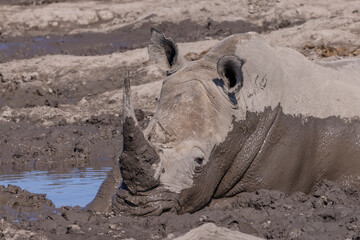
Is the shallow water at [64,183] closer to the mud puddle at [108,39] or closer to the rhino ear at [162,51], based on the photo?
the rhino ear at [162,51]

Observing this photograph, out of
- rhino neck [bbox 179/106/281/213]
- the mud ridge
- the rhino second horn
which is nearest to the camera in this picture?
the rhino second horn

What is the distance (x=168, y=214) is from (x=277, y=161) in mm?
1426

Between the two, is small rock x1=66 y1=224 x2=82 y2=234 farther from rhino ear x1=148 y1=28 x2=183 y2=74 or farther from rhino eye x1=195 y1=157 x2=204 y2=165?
rhino ear x1=148 y1=28 x2=183 y2=74

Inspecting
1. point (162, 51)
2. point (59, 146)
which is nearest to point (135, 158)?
point (162, 51)

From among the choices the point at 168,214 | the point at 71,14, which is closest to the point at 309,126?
the point at 168,214

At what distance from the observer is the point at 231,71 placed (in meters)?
7.91

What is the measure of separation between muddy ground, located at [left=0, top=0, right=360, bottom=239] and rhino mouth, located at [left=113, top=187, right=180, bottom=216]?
0.08 meters

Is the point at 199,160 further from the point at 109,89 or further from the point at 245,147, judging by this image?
the point at 109,89

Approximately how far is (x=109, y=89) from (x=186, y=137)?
31.7ft

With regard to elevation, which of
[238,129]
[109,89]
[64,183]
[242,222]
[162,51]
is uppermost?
[162,51]

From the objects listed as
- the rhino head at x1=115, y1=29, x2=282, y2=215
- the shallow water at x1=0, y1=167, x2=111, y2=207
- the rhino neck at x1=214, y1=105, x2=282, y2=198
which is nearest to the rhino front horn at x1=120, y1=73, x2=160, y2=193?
the rhino head at x1=115, y1=29, x2=282, y2=215

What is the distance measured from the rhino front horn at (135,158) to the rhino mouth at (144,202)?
0.21 ft

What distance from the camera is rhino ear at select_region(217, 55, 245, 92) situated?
7.70 m

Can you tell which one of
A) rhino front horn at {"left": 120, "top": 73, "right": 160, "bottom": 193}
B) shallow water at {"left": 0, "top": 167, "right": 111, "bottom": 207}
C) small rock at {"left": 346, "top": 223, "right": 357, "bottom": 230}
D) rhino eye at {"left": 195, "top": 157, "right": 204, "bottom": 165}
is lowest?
shallow water at {"left": 0, "top": 167, "right": 111, "bottom": 207}
